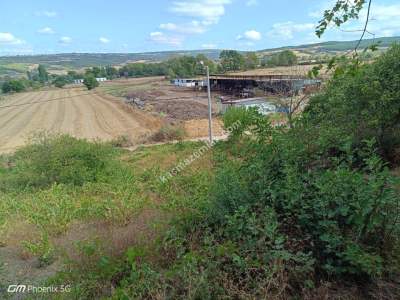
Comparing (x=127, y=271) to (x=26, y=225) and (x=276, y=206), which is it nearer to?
(x=276, y=206)

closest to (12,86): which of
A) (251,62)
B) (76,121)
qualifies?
(76,121)

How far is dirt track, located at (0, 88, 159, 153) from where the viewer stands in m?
31.0

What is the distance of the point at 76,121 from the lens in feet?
130

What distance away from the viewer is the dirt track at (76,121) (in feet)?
102

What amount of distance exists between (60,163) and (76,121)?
30226 millimetres

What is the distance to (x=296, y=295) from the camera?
2305 mm

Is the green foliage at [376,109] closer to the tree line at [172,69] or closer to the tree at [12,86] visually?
the tree line at [172,69]

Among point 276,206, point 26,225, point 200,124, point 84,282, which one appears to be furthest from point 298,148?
point 200,124

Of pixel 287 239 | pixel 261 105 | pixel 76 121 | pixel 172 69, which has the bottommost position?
pixel 76 121

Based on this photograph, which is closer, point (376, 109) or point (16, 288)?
point (16, 288)

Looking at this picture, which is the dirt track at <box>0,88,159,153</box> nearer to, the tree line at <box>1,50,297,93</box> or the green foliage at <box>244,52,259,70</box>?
the tree line at <box>1,50,297,93</box>

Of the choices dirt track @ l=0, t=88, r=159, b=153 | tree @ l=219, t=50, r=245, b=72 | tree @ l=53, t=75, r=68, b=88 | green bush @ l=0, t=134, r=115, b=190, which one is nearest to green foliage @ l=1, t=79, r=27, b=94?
tree @ l=53, t=75, r=68, b=88

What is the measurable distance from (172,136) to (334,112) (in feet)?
67.3

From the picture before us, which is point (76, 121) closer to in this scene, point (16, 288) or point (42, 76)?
point (16, 288)
